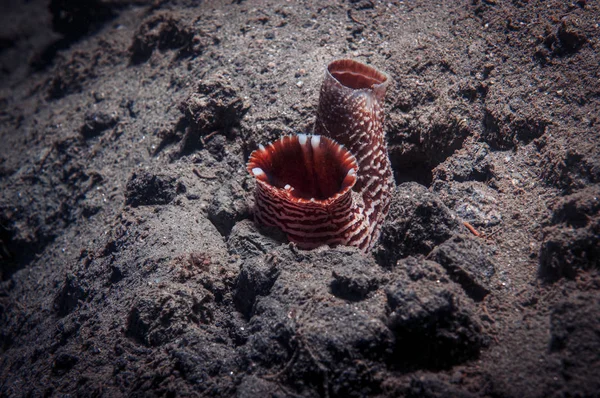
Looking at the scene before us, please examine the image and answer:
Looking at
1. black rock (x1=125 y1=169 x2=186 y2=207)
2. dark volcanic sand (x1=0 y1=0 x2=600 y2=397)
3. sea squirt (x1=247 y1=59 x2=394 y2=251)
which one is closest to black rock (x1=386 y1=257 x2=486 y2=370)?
dark volcanic sand (x1=0 y1=0 x2=600 y2=397)

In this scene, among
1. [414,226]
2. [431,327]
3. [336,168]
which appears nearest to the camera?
[431,327]

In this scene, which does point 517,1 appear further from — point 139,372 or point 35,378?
point 35,378

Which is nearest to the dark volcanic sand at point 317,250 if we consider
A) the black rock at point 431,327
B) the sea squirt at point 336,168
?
the black rock at point 431,327

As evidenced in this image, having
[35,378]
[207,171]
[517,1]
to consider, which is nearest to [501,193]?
[517,1]

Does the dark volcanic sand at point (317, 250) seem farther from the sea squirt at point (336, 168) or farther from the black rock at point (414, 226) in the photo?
the sea squirt at point (336, 168)

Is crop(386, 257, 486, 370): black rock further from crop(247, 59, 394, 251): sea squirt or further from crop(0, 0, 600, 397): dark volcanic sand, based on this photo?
crop(247, 59, 394, 251): sea squirt

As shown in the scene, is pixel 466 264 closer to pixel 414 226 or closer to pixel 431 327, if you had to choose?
pixel 414 226

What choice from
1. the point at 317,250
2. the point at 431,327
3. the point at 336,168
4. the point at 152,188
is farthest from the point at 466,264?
the point at 152,188

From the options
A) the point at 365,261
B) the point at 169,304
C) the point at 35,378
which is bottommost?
the point at 35,378
